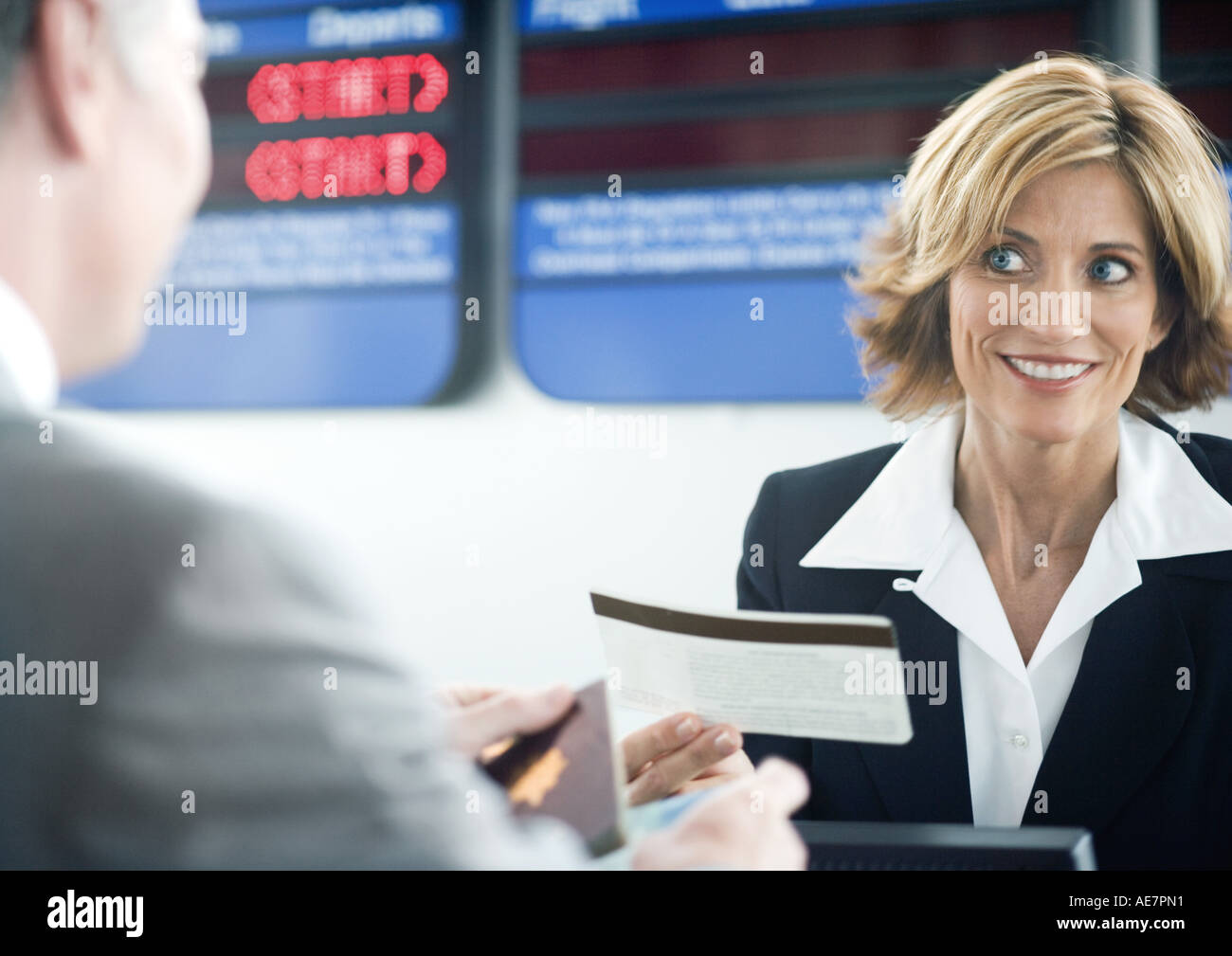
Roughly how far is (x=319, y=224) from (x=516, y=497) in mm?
512

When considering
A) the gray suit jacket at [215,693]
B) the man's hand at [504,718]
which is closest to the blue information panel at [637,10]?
the man's hand at [504,718]

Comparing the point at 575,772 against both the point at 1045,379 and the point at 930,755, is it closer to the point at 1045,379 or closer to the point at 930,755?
the point at 930,755

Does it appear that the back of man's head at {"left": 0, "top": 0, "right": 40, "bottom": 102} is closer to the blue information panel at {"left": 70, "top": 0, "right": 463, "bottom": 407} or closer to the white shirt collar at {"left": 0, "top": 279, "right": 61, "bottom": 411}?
the white shirt collar at {"left": 0, "top": 279, "right": 61, "bottom": 411}

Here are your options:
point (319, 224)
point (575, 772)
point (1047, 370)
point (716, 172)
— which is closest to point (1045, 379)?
point (1047, 370)

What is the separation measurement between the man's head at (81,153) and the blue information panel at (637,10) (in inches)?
29.3

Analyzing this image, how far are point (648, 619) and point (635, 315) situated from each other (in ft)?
1.43

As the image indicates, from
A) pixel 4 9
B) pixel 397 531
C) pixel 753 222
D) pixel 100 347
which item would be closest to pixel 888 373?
pixel 753 222

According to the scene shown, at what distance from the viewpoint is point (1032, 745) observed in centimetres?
142

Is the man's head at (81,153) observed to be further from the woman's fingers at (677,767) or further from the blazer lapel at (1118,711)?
the blazer lapel at (1118,711)

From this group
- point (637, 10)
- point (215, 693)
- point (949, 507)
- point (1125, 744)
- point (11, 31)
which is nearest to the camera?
point (215, 693)

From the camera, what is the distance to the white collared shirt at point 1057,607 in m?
1.42

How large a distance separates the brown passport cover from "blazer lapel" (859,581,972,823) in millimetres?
445

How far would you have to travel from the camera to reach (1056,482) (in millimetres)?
1473

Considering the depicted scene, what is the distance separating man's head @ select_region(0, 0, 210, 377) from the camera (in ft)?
3.21
